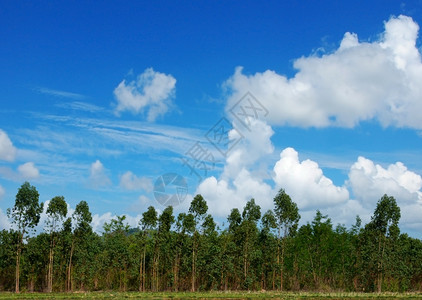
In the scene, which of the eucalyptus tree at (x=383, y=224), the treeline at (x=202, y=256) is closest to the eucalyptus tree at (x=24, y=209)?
the treeline at (x=202, y=256)

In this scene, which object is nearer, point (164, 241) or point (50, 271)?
point (50, 271)

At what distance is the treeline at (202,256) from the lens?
58.8 m

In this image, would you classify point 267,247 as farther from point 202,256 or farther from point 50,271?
point 50,271

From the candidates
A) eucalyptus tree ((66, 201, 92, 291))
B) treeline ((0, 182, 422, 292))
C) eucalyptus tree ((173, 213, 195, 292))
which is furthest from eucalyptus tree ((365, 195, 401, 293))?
eucalyptus tree ((66, 201, 92, 291))

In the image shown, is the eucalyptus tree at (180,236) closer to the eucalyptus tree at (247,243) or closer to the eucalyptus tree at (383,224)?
the eucalyptus tree at (247,243)

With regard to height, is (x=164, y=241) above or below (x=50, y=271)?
above

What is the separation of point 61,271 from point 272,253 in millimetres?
30075

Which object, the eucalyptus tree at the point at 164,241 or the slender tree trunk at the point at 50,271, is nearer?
the slender tree trunk at the point at 50,271

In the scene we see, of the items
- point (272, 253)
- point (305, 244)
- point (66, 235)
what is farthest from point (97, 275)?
point (305, 244)

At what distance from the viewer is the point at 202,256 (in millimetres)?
60594

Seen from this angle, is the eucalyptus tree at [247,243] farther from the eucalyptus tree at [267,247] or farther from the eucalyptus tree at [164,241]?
the eucalyptus tree at [164,241]

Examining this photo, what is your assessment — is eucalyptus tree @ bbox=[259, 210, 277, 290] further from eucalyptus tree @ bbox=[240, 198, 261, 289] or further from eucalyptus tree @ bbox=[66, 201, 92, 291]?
eucalyptus tree @ bbox=[66, 201, 92, 291]

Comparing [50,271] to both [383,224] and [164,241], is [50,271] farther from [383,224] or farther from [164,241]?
[383,224]

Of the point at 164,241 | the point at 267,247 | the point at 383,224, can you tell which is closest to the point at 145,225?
the point at 164,241
